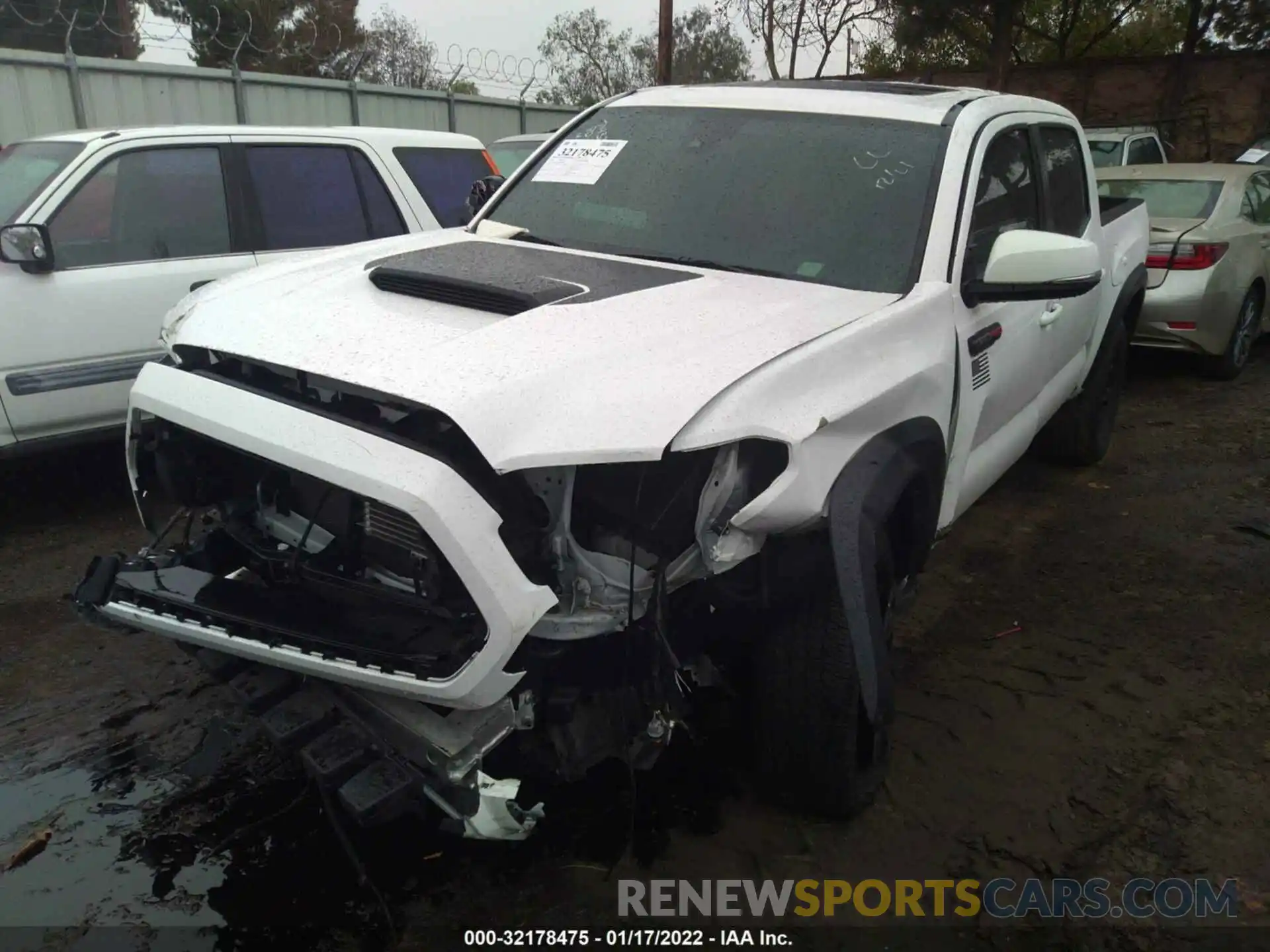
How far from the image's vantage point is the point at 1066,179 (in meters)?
4.36

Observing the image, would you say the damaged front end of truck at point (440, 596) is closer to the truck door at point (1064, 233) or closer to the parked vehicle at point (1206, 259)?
the truck door at point (1064, 233)

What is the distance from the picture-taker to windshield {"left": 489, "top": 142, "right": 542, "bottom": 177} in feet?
34.7

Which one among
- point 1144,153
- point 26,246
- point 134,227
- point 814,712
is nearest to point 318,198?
point 134,227

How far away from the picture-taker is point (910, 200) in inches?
125

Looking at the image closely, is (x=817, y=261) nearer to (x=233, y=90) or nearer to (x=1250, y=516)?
(x=1250, y=516)

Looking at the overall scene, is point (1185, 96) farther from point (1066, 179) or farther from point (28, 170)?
point (28, 170)

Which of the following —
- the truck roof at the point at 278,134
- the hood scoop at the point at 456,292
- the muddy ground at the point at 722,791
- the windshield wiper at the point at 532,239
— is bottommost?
the muddy ground at the point at 722,791

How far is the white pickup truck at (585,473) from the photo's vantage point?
214cm

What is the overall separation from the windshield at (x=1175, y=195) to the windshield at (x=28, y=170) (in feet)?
21.9

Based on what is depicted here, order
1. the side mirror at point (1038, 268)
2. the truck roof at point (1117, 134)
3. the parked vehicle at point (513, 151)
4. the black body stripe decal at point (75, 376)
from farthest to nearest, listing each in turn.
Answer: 1. the truck roof at point (1117, 134)
2. the parked vehicle at point (513, 151)
3. the black body stripe decal at point (75, 376)
4. the side mirror at point (1038, 268)

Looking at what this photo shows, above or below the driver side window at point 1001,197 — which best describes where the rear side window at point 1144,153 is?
below

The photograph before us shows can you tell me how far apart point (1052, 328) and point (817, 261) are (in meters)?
1.47

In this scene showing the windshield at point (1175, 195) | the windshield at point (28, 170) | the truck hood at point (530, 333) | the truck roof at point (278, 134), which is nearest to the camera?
the truck hood at point (530, 333)

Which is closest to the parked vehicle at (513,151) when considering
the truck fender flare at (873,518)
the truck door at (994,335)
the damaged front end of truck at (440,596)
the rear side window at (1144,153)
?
the rear side window at (1144,153)
